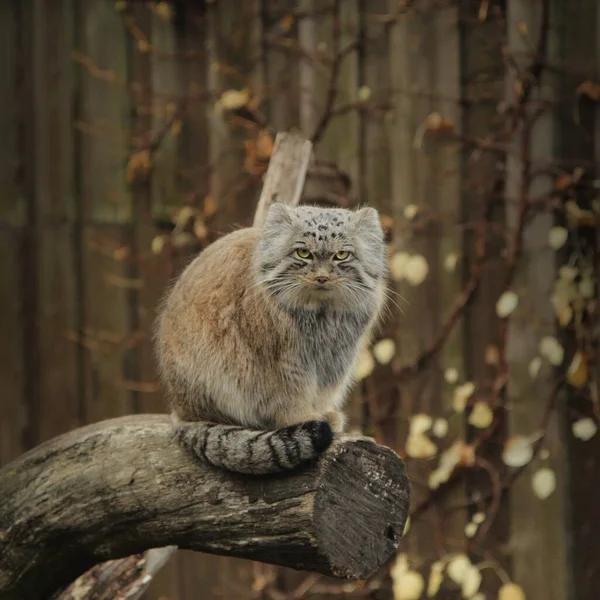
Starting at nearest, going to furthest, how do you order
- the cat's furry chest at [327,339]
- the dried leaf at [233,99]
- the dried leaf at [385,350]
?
the cat's furry chest at [327,339] → the dried leaf at [385,350] → the dried leaf at [233,99]

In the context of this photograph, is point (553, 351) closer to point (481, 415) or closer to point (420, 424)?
point (481, 415)

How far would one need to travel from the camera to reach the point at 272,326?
211cm

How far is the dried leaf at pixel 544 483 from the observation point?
2949mm

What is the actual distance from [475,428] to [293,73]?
4.57ft

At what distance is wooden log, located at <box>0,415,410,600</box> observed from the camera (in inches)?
73.2

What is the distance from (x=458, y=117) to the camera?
124 inches

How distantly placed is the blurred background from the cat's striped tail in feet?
4.21

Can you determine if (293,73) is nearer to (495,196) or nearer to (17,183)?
(495,196)

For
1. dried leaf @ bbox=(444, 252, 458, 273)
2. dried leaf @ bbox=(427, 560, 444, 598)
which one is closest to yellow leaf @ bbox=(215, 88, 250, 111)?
dried leaf @ bbox=(444, 252, 458, 273)

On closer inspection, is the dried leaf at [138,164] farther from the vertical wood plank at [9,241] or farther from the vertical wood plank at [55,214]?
the vertical wood plank at [9,241]

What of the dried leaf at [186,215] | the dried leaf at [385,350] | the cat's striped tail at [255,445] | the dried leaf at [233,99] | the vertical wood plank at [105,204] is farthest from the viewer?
the vertical wood plank at [105,204]

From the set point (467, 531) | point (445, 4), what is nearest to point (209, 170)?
point (445, 4)

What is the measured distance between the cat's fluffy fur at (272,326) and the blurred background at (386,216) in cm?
96

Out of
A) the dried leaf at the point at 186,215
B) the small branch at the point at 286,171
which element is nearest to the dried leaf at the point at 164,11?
the dried leaf at the point at 186,215
